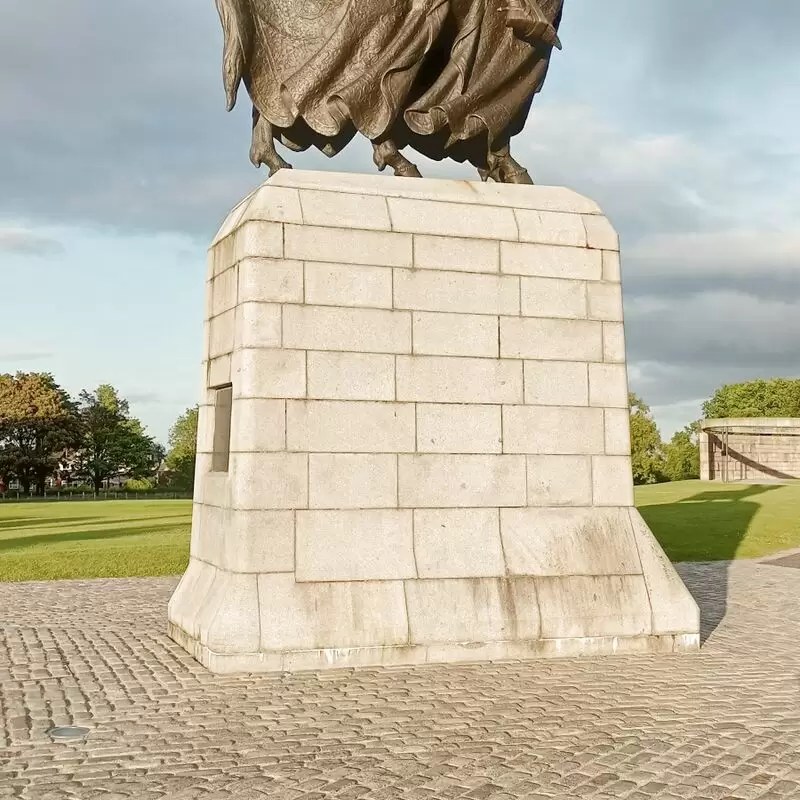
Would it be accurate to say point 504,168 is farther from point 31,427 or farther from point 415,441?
point 31,427

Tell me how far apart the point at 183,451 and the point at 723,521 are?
261 ft

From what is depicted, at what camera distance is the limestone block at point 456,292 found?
997 cm

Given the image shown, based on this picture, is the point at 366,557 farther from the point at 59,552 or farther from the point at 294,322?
the point at 59,552

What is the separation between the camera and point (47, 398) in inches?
3120

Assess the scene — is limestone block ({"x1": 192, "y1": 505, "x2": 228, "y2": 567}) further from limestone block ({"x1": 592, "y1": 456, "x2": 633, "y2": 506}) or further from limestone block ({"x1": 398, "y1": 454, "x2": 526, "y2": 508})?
limestone block ({"x1": 592, "y1": 456, "x2": 633, "y2": 506})

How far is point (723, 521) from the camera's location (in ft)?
86.9

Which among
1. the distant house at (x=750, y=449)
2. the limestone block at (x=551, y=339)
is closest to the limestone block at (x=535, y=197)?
the limestone block at (x=551, y=339)

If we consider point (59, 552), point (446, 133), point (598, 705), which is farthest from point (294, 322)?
point (59, 552)

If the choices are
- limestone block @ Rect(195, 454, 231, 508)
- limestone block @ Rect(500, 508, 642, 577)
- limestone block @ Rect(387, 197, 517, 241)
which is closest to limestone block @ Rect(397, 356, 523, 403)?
limestone block @ Rect(500, 508, 642, 577)

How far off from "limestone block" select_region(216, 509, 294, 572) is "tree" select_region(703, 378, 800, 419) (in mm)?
93792

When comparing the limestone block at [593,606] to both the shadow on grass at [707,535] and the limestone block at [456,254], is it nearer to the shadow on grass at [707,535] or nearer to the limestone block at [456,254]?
the shadow on grass at [707,535]

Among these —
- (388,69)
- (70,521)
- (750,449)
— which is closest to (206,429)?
(388,69)

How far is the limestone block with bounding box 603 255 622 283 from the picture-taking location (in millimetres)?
10695

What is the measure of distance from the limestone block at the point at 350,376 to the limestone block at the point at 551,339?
1.31 m
